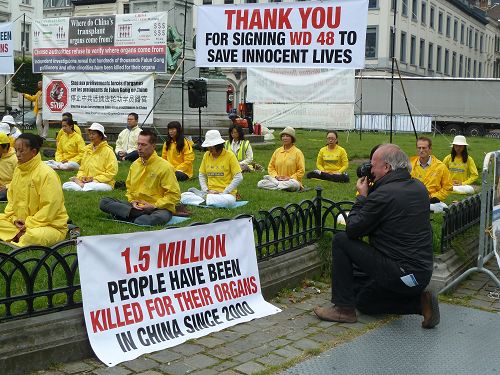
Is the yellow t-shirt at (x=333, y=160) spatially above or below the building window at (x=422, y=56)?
below

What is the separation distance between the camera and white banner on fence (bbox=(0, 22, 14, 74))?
18250mm

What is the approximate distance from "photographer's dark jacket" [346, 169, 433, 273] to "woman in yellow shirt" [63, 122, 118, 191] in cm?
607

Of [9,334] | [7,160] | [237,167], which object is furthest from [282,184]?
[9,334]

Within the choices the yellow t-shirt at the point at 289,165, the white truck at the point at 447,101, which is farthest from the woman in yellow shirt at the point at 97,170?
the white truck at the point at 447,101

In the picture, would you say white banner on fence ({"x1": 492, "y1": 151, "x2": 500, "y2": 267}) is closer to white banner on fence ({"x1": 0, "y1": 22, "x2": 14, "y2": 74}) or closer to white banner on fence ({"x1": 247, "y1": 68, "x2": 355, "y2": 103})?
white banner on fence ({"x1": 247, "y1": 68, "x2": 355, "y2": 103})

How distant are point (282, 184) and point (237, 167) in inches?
72.5

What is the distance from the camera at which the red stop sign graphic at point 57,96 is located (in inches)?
757

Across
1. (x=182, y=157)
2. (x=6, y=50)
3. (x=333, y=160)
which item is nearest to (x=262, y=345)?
(x=182, y=157)

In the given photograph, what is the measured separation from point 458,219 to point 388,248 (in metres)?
2.46

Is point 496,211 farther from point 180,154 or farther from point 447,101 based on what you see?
point 447,101

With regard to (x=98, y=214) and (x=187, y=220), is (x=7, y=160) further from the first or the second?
(x=187, y=220)

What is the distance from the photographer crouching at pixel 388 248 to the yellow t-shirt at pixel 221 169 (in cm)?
431

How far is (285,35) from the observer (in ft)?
35.6

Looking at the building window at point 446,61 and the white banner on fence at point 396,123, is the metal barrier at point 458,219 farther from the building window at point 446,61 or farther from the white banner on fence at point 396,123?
the building window at point 446,61
